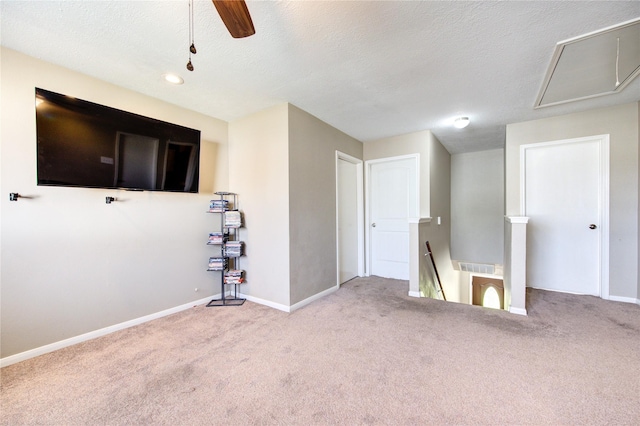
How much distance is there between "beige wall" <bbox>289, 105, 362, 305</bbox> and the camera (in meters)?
2.87

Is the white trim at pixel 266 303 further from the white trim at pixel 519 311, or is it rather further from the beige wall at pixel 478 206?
the beige wall at pixel 478 206

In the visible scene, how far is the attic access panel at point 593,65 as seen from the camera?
1.76 meters

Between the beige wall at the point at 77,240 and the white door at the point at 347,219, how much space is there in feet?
6.45

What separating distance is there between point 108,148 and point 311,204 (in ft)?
6.77

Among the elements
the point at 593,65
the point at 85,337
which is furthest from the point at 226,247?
the point at 593,65

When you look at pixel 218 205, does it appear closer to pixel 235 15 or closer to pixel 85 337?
pixel 85 337

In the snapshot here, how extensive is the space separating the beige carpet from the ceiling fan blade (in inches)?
78.9

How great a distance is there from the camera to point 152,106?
8.77 feet

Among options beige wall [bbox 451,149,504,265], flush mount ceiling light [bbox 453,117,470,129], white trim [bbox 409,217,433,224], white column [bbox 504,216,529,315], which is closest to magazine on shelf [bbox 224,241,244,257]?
white trim [bbox 409,217,433,224]

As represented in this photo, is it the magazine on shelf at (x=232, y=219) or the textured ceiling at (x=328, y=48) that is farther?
the magazine on shelf at (x=232, y=219)

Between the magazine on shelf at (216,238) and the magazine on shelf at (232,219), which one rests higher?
the magazine on shelf at (232,219)

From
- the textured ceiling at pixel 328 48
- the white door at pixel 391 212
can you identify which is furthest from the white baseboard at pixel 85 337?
the white door at pixel 391 212

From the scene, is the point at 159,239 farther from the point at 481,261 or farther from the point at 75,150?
the point at 481,261

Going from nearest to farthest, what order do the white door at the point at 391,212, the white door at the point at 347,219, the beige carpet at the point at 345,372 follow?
the beige carpet at the point at 345,372, the white door at the point at 347,219, the white door at the point at 391,212
